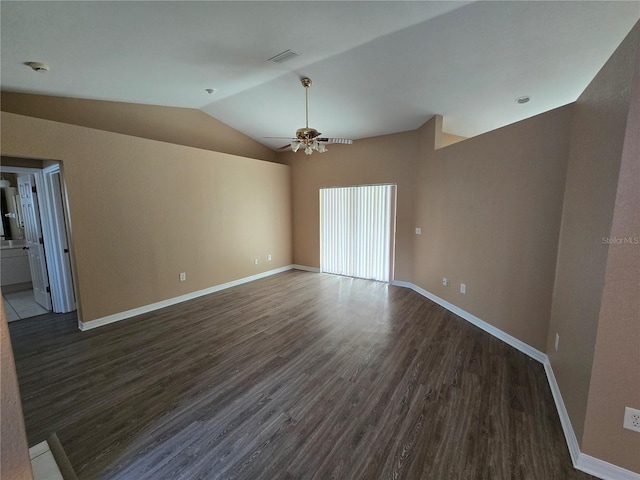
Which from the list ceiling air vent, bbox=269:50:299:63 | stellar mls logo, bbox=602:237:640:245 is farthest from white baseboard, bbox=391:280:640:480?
ceiling air vent, bbox=269:50:299:63

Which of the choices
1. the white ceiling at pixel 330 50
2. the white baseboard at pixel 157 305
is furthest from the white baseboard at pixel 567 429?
the white baseboard at pixel 157 305

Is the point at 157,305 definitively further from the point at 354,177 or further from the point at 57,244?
the point at 354,177

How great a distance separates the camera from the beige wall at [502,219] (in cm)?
262

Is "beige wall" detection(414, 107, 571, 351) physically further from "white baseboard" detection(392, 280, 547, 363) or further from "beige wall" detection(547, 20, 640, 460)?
"beige wall" detection(547, 20, 640, 460)

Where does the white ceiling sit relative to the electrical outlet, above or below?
above

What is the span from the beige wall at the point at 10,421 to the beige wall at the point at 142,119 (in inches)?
160

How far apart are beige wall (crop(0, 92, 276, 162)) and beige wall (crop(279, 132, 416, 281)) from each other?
4.55ft

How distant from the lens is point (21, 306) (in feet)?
13.6

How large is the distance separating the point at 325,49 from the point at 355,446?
12.0 feet

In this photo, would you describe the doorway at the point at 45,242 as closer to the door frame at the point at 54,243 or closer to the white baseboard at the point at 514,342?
the door frame at the point at 54,243

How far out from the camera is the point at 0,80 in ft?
9.25

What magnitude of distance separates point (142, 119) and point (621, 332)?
5.91 m

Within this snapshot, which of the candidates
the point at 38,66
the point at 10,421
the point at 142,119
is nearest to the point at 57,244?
the point at 142,119

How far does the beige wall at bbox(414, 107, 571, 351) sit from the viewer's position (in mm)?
2615
